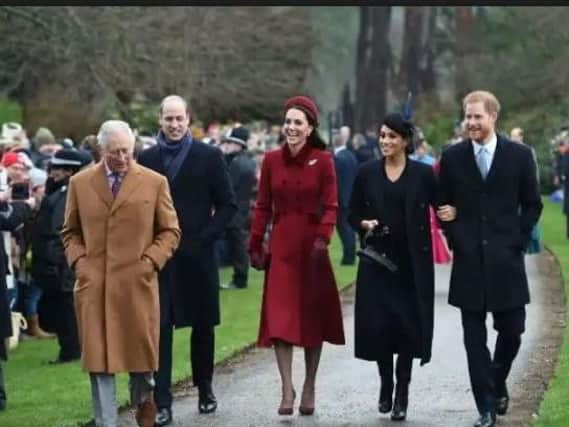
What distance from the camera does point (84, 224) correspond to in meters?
10.4

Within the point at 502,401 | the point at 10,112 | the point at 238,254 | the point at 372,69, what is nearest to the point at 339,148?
the point at 238,254

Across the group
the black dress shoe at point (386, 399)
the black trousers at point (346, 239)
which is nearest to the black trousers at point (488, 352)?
the black dress shoe at point (386, 399)

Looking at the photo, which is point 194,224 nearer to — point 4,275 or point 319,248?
point 319,248

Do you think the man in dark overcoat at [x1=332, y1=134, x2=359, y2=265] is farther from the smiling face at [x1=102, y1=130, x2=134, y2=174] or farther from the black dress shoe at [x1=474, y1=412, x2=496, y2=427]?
the smiling face at [x1=102, y1=130, x2=134, y2=174]

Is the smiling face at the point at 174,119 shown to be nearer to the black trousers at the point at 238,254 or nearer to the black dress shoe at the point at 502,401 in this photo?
the black dress shoe at the point at 502,401

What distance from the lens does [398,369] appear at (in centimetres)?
1131

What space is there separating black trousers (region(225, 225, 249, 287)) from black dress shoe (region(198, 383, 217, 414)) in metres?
10.3

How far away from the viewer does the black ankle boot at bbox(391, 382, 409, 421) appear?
11.1 m

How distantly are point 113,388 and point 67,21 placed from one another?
15.7m

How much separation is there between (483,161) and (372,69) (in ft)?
151

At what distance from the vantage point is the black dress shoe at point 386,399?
445 inches

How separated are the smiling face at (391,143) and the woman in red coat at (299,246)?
0.37 meters

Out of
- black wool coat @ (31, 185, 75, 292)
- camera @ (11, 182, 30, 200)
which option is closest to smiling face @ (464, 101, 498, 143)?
black wool coat @ (31, 185, 75, 292)

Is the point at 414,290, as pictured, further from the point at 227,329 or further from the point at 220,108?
the point at 220,108
